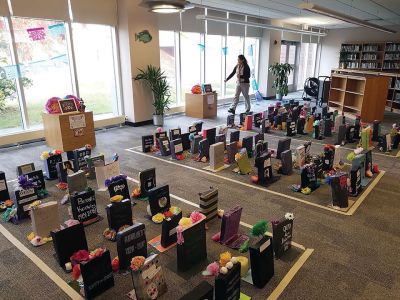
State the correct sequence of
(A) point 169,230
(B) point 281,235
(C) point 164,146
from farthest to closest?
(C) point 164,146, (A) point 169,230, (B) point 281,235

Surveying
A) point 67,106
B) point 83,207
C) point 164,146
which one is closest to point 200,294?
point 83,207

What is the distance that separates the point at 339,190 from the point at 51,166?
3658mm

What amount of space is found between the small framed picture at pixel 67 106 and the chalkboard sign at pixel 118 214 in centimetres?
341

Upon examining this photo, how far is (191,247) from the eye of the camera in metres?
2.46

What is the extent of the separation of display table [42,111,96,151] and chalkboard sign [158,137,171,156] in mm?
1577

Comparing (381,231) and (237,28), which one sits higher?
(237,28)

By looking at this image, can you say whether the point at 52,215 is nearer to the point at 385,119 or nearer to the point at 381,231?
the point at 381,231

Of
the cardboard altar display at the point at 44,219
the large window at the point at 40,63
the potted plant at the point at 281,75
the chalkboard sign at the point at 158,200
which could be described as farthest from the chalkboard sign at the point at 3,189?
the potted plant at the point at 281,75

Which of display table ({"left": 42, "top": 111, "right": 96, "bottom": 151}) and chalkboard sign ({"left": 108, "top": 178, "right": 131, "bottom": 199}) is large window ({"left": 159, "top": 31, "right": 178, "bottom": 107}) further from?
chalkboard sign ({"left": 108, "top": 178, "right": 131, "bottom": 199})

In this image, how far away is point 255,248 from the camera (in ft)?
7.29

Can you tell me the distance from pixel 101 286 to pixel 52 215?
3.35 ft

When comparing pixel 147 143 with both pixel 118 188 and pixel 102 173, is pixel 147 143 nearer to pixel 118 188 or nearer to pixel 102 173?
pixel 102 173

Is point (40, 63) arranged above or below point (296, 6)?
below

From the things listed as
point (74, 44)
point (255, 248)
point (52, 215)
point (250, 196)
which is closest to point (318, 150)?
point (250, 196)
